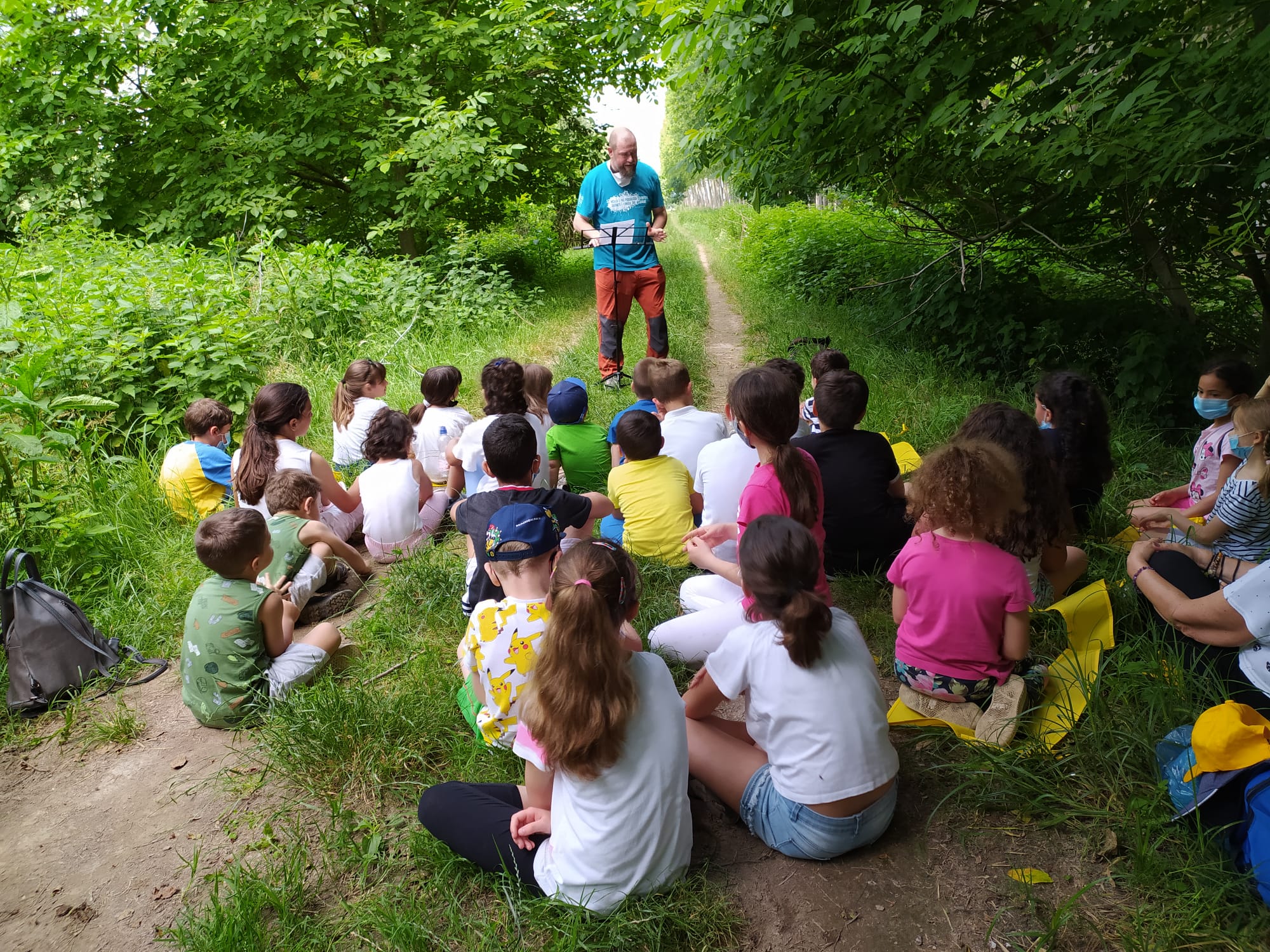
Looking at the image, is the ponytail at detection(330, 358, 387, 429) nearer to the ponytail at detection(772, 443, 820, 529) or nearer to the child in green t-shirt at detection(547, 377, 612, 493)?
the child in green t-shirt at detection(547, 377, 612, 493)

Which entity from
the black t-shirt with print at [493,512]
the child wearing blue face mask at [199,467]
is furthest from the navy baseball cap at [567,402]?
the child wearing blue face mask at [199,467]

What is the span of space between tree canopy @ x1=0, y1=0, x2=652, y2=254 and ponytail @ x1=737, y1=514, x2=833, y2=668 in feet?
27.0

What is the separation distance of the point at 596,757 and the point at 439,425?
11.0 feet

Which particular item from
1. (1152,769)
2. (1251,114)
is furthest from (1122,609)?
(1251,114)

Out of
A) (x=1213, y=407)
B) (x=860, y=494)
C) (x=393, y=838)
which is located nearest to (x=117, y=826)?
(x=393, y=838)

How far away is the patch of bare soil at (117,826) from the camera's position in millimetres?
2434

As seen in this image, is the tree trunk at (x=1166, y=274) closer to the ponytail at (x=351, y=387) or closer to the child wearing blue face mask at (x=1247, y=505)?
the child wearing blue face mask at (x=1247, y=505)

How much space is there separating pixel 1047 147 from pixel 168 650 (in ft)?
17.2

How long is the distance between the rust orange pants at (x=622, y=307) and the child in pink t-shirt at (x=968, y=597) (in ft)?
14.3

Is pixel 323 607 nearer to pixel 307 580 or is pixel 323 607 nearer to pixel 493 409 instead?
pixel 307 580

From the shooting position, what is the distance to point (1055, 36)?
468 cm

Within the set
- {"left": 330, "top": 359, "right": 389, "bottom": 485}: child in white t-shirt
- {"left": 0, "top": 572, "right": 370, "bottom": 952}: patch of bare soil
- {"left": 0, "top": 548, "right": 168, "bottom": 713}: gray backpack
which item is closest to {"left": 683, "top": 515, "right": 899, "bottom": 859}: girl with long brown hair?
{"left": 0, "top": 572, "right": 370, "bottom": 952}: patch of bare soil

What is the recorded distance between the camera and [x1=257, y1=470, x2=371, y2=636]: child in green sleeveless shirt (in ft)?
12.6

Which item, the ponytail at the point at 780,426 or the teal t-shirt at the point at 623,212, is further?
the teal t-shirt at the point at 623,212
